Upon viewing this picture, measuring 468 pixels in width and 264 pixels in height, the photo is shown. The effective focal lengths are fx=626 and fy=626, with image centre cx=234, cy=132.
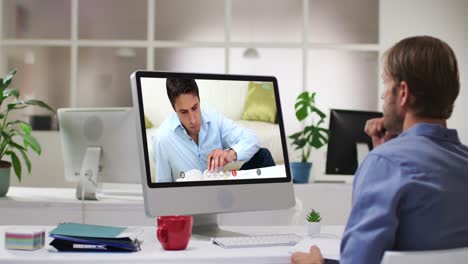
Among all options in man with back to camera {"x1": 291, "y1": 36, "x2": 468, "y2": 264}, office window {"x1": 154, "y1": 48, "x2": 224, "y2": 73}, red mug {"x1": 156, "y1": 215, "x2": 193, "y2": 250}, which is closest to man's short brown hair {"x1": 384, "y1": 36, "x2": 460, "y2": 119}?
man with back to camera {"x1": 291, "y1": 36, "x2": 468, "y2": 264}

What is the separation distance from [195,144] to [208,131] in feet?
0.21

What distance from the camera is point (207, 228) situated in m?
2.19

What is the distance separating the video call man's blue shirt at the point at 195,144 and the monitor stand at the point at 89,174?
143 centimetres

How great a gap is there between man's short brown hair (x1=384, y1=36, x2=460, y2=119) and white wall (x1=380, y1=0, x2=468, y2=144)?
5240 millimetres

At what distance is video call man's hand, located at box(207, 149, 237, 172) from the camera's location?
2.05 meters

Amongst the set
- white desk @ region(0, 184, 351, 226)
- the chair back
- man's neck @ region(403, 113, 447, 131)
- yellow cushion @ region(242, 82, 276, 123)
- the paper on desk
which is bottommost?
white desk @ region(0, 184, 351, 226)

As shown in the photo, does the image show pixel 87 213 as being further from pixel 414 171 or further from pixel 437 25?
pixel 437 25

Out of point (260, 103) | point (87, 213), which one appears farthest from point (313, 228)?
point (87, 213)

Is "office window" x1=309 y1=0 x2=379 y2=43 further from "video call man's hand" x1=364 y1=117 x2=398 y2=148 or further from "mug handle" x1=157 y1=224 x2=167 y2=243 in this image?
"mug handle" x1=157 y1=224 x2=167 y2=243

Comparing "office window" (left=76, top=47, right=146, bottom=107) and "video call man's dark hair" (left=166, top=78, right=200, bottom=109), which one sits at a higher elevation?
"office window" (left=76, top=47, right=146, bottom=107)

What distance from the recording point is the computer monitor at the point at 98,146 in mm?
3311

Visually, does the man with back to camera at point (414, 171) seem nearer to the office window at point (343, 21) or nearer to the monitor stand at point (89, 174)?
the monitor stand at point (89, 174)

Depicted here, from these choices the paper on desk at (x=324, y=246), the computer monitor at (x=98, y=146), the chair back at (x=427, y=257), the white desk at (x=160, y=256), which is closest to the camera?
the chair back at (x=427, y=257)

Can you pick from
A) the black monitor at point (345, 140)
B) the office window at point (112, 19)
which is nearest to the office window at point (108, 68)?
the office window at point (112, 19)
